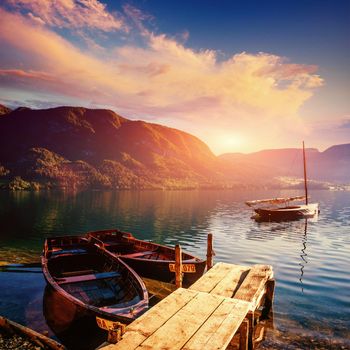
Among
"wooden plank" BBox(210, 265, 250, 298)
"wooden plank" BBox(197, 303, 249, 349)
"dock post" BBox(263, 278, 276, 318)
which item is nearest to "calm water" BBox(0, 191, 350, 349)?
"dock post" BBox(263, 278, 276, 318)

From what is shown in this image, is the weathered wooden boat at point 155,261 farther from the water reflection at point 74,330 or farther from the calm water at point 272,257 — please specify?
the water reflection at point 74,330

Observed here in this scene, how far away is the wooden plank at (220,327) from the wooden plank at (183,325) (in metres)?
0.12

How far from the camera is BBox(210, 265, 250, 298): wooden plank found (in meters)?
9.03

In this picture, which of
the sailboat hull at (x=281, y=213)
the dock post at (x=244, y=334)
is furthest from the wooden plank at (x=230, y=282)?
the sailboat hull at (x=281, y=213)

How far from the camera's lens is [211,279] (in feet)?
33.0

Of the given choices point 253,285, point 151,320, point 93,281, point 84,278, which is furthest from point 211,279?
point 93,281

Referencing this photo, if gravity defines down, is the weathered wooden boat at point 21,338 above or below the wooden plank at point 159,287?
above

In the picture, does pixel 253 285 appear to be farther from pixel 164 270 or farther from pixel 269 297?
pixel 164 270

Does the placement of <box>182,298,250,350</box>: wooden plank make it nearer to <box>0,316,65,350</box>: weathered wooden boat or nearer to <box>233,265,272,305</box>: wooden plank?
<box>233,265,272,305</box>: wooden plank

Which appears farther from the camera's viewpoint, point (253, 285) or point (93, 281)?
point (93, 281)

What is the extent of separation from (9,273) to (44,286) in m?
3.89

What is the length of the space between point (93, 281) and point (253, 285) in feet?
30.5

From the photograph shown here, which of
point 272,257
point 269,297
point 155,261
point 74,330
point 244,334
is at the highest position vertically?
point 244,334

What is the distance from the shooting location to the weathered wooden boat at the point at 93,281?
10234 millimetres
